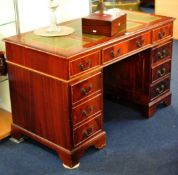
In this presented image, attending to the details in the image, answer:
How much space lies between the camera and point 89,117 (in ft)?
8.06

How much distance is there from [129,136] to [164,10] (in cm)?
232

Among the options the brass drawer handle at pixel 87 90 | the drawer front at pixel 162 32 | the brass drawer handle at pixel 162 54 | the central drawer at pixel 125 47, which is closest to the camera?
the brass drawer handle at pixel 87 90

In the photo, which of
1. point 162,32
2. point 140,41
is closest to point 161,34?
point 162,32

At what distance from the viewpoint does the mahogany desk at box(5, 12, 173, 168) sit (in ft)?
7.45

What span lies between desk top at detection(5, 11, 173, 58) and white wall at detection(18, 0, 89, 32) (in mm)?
131

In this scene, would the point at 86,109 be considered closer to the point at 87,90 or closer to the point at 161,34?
the point at 87,90

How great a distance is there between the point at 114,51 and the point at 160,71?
643 millimetres

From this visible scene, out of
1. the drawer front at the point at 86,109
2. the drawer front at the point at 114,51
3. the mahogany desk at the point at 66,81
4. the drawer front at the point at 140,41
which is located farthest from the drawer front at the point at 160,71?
the drawer front at the point at 86,109

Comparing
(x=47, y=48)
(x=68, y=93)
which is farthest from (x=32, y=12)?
(x=68, y=93)

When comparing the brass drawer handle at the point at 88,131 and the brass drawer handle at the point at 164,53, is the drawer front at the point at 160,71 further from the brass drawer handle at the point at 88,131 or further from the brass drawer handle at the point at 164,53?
the brass drawer handle at the point at 88,131

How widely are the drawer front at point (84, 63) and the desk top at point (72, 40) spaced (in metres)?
0.04

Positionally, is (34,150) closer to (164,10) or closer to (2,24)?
(2,24)

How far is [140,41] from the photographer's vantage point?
269 centimetres

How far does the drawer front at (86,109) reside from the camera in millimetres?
2344
